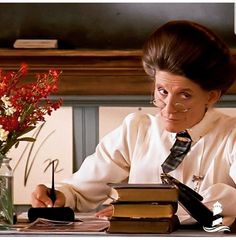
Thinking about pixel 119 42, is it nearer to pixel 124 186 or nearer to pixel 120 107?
pixel 120 107

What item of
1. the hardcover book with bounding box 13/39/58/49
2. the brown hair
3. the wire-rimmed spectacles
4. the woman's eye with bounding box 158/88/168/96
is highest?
the hardcover book with bounding box 13/39/58/49

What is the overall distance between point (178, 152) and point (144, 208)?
639 mm

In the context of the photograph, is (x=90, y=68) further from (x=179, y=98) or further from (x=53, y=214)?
(x=53, y=214)

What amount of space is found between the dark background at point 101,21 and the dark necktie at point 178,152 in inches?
61.4

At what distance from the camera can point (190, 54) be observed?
2.16 metres

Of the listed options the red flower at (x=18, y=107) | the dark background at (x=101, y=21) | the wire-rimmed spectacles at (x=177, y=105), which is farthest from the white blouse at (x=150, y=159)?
the dark background at (x=101, y=21)

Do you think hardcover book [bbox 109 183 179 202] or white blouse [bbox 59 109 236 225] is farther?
white blouse [bbox 59 109 236 225]

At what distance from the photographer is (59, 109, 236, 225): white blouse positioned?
7.63 ft

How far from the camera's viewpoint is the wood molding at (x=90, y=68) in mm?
3713

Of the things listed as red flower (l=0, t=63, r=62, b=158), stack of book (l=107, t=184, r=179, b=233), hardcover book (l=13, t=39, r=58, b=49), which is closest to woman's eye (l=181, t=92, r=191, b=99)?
red flower (l=0, t=63, r=62, b=158)

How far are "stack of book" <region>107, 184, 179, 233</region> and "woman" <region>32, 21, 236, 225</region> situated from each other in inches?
11.3

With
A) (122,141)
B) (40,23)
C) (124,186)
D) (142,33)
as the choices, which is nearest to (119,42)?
(142,33)

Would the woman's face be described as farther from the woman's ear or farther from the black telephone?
the black telephone

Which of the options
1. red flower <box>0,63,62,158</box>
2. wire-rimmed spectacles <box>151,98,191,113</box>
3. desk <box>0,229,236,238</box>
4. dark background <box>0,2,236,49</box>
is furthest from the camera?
dark background <box>0,2,236,49</box>
